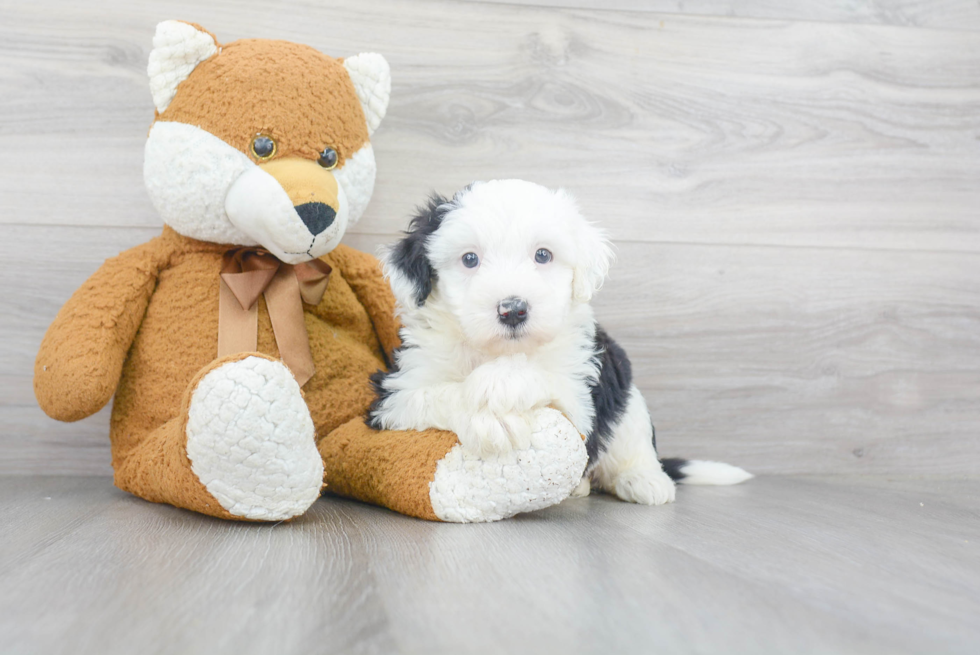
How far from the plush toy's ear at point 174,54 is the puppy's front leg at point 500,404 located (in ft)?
2.18

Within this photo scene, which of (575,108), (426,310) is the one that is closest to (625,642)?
(426,310)

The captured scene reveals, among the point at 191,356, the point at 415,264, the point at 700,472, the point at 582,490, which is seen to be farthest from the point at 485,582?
the point at 700,472

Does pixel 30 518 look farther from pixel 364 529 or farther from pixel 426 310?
pixel 426 310

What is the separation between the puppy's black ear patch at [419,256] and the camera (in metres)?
1.13

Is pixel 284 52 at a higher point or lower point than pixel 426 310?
higher

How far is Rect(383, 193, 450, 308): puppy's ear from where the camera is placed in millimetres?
1130

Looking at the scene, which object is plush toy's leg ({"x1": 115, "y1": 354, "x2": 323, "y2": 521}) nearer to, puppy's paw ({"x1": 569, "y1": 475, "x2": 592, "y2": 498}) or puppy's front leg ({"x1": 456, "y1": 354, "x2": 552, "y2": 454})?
puppy's front leg ({"x1": 456, "y1": 354, "x2": 552, "y2": 454})

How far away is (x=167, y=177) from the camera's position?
1218 mm

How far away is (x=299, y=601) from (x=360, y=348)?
695mm

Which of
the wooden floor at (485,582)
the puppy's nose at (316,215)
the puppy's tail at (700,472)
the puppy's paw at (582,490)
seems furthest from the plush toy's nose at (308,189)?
the puppy's tail at (700,472)

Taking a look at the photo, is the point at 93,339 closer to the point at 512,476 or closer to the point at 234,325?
the point at 234,325

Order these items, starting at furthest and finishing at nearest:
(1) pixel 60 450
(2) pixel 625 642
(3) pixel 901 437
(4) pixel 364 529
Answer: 1. (3) pixel 901 437
2. (1) pixel 60 450
3. (4) pixel 364 529
4. (2) pixel 625 642

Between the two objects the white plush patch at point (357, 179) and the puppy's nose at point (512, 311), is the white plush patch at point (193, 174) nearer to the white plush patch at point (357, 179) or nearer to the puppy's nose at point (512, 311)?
the white plush patch at point (357, 179)

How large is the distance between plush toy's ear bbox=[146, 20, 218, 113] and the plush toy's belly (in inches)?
10.7
